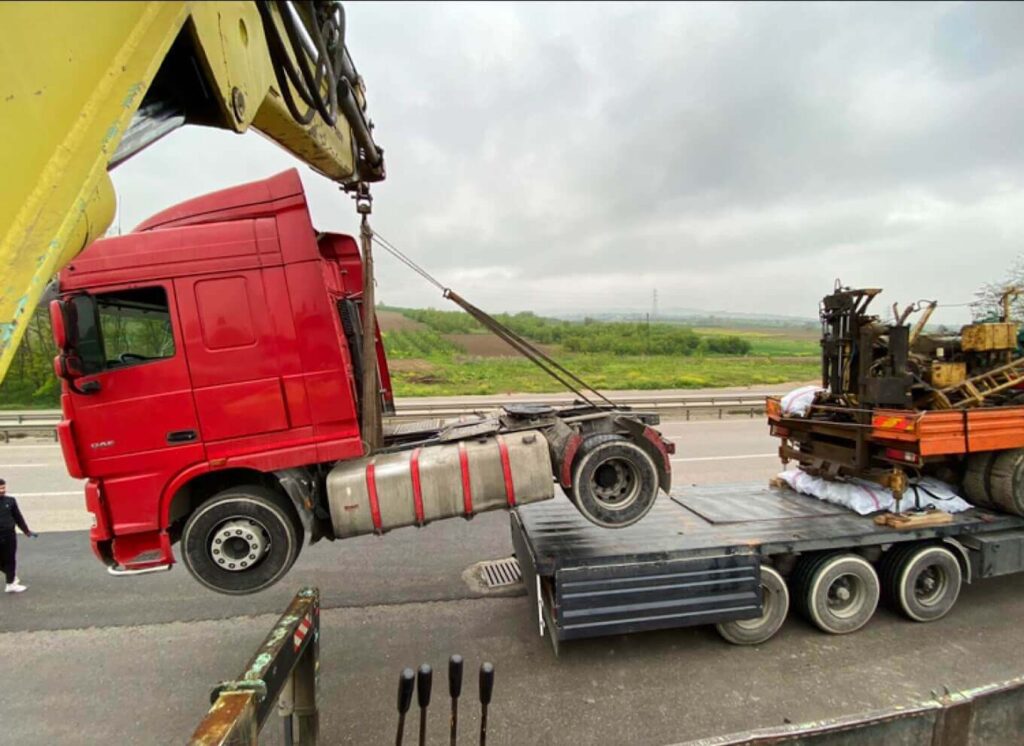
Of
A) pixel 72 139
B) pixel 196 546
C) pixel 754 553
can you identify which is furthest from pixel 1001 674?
pixel 72 139

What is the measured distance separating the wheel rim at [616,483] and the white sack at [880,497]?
8.27ft

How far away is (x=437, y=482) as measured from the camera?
4004 mm

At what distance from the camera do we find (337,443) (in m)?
3.88

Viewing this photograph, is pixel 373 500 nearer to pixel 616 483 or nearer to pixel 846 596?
pixel 616 483

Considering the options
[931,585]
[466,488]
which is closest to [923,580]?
[931,585]

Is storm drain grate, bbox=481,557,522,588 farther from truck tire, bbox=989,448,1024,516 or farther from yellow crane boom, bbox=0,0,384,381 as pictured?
yellow crane boom, bbox=0,0,384,381

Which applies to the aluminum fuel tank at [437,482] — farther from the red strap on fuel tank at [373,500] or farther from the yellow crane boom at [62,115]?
the yellow crane boom at [62,115]

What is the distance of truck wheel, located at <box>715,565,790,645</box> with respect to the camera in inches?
177

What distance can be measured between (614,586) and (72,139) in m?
4.05

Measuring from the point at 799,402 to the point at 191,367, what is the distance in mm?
6086

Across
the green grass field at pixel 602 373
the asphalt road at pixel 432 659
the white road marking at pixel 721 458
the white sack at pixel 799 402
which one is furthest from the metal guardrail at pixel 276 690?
the green grass field at pixel 602 373

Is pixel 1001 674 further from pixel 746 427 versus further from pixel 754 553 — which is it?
pixel 746 427

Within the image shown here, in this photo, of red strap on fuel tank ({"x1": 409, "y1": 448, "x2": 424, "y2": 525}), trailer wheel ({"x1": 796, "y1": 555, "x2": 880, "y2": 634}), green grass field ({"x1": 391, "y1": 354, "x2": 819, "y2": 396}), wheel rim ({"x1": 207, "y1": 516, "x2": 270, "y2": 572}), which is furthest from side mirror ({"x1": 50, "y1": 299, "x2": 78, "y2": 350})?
green grass field ({"x1": 391, "y1": 354, "x2": 819, "y2": 396})

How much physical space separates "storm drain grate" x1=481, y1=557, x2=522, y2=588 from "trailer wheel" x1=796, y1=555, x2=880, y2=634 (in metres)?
2.68
